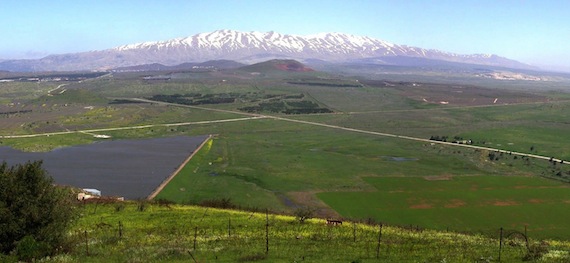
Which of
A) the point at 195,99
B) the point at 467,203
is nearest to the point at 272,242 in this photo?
the point at 467,203

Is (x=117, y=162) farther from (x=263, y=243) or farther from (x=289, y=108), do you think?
(x=289, y=108)

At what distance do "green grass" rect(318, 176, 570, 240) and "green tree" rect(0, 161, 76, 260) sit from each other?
33054 millimetres

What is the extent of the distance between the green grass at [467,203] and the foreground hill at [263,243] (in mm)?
21556

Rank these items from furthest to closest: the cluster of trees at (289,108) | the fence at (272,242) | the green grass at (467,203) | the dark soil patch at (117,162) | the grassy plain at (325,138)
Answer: the cluster of trees at (289,108), the dark soil patch at (117,162), the grassy plain at (325,138), the green grass at (467,203), the fence at (272,242)

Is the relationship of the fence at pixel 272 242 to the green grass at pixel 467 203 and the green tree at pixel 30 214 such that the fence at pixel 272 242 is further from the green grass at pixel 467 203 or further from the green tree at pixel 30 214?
the green grass at pixel 467 203

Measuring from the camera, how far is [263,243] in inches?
881

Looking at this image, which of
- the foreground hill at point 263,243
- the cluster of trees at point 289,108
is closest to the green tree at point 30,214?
the foreground hill at point 263,243

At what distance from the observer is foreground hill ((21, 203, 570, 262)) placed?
1906 cm

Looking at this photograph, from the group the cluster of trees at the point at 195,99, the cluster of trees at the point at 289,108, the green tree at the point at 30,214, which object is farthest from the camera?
A: the cluster of trees at the point at 195,99

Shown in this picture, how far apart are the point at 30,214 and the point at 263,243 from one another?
10472 mm

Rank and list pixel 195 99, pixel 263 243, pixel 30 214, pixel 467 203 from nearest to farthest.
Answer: pixel 30 214
pixel 263 243
pixel 467 203
pixel 195 99

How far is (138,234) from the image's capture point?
82.8 ft

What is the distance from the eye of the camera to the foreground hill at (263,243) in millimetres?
19062

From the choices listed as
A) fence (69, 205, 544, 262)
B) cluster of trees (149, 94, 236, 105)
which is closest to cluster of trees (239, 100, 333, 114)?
cluster of trees (149, 94, 236, 105)
